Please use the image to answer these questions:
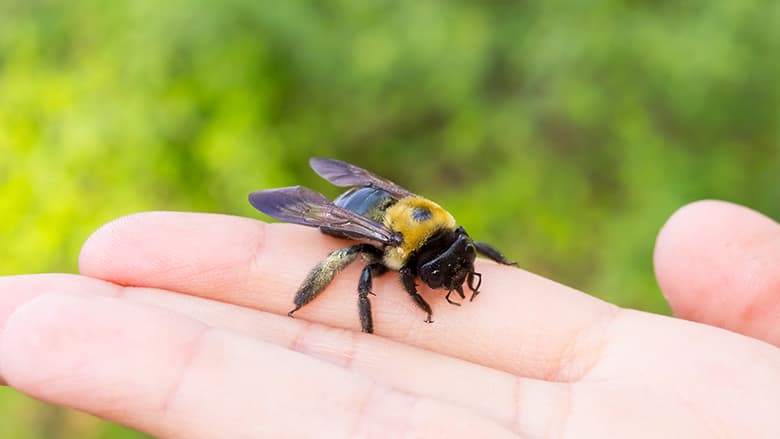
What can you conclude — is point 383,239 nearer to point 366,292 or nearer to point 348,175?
point 366,292

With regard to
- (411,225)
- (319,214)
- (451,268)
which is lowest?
(451,268)

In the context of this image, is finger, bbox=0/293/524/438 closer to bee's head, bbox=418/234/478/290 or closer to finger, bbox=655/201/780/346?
bee's head, bbox=418/234/478/290

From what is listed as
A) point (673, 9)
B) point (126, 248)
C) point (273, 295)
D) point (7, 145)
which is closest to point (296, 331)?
point (273, 295)

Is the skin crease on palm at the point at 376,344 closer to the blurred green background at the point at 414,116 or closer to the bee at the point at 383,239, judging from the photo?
the bee at the point at 383,239

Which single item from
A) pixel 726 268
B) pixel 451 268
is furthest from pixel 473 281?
pixel 726 268

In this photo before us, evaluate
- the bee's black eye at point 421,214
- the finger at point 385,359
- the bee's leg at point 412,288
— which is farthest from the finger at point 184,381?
the bee's black eye at point 421,214
